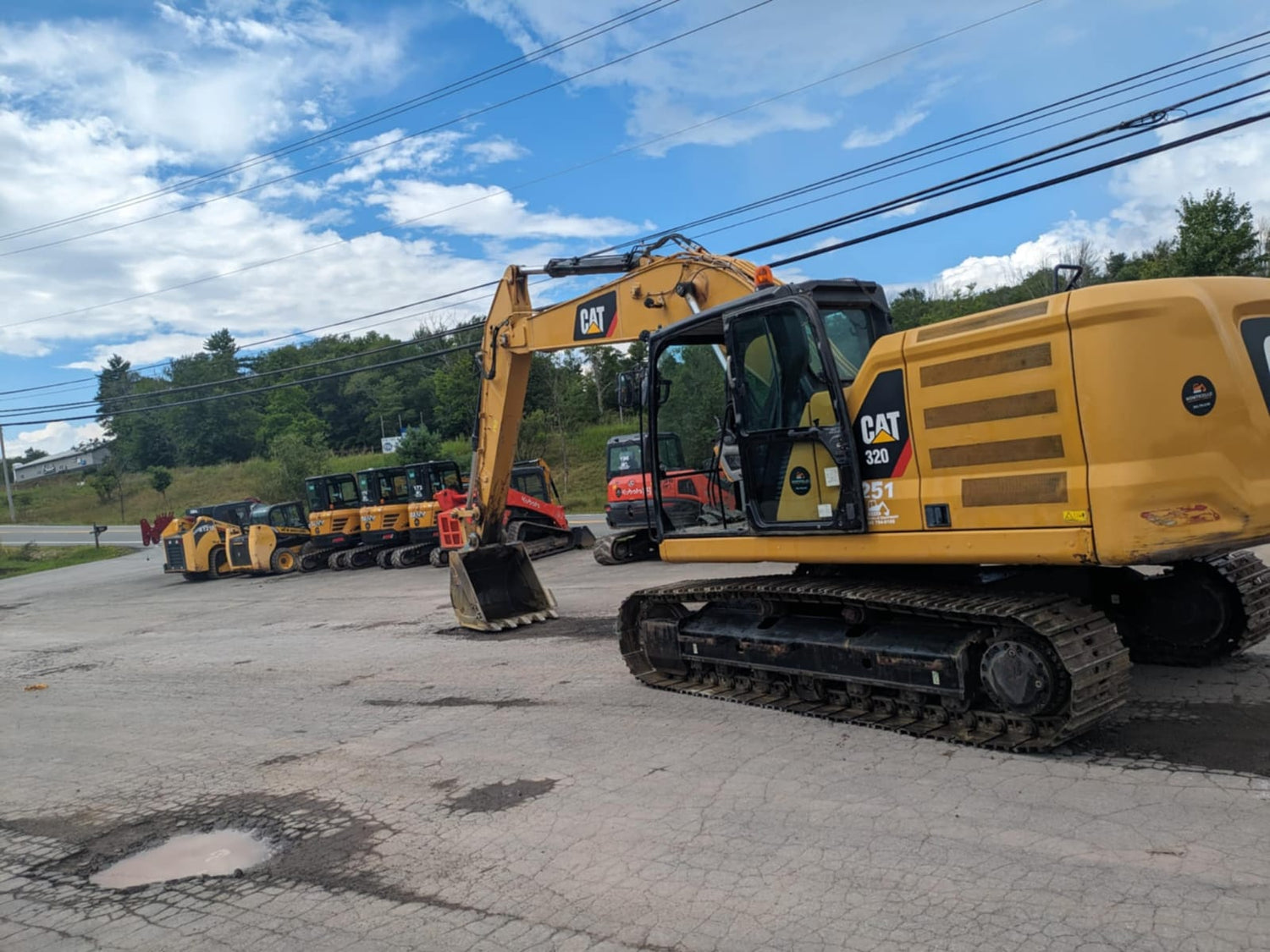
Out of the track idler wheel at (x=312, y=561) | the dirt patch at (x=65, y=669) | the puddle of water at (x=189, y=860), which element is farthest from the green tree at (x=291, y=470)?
the puddle of water at (x=189, y=860)

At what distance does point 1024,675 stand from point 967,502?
0.99m

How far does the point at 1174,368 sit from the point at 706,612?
3.79 metres

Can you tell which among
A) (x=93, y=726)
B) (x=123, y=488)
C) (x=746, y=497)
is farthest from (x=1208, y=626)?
(x=123, y=488)

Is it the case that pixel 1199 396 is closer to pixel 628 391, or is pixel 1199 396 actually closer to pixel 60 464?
pixel 628 391

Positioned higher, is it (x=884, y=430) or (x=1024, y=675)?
(x=884, y=430)

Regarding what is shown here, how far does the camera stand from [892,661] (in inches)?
222

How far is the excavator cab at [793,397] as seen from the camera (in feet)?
19.3

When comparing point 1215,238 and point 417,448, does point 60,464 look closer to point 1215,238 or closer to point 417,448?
point 417,448

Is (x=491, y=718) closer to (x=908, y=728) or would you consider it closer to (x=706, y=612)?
(x=706, y=612)

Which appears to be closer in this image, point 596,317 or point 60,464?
point 596,317

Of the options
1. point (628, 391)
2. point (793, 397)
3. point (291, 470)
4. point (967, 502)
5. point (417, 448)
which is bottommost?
point (967, 502)

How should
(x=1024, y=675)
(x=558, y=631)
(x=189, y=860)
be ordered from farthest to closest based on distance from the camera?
(x=558, y=631) < (x=1024, y=675) < (x=189, y=860)

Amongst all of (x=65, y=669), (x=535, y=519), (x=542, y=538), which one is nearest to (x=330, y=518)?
(x=535, y=519)

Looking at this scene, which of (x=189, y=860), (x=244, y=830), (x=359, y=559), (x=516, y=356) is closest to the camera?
(x=189, y=860)
